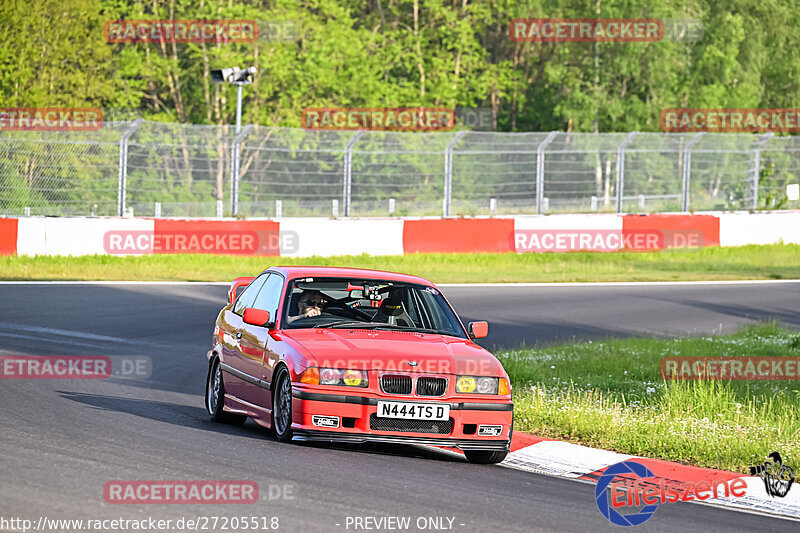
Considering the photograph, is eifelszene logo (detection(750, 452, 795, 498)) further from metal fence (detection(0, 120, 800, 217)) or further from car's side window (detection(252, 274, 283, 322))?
metal fence (detection(0, 120, 800, 217))

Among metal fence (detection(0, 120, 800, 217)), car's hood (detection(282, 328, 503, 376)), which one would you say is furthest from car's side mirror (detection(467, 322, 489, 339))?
metal fence (detection(0, 120, 800, 217))

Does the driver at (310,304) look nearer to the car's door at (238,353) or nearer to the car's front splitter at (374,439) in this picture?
the car's door at (238,353)

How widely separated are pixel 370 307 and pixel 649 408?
8.07ft

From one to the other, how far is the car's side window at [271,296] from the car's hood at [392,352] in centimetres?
45

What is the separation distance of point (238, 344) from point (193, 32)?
3991 cm

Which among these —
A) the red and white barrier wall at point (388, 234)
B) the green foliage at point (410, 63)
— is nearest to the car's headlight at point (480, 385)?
the red and white barrier wall at point (388, 234)

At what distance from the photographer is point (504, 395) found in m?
9.25

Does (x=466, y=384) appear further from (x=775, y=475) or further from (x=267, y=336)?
(x=775, y=475)

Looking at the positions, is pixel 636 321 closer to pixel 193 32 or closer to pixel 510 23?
pixel 193 32

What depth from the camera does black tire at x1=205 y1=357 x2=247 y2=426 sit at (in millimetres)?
10672

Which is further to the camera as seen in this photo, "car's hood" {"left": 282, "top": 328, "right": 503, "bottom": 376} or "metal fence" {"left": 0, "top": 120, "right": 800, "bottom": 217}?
"metal fence" {"left": 0, "top": 120, "right": 800, "bottom": 217}

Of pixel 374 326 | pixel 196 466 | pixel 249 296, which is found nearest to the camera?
pixel 196 466

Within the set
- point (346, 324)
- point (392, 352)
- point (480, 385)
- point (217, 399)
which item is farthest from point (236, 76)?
point (480, 385)

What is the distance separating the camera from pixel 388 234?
28.4m
